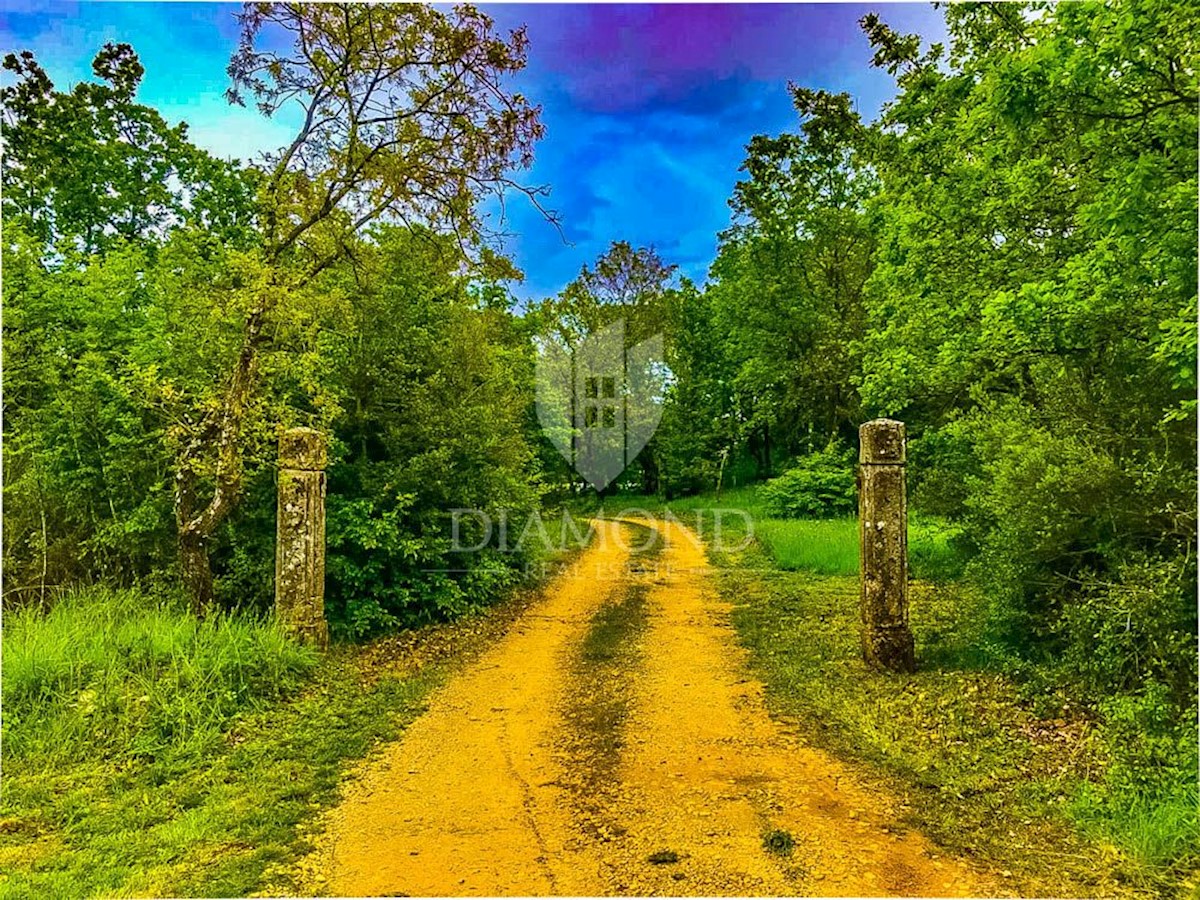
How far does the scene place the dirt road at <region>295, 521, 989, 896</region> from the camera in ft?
10.1

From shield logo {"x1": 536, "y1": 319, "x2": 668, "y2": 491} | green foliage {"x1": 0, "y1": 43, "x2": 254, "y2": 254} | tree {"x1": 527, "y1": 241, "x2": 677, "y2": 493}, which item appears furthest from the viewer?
tree {"x1": 527, "y1": 241, "x2": 677, "y2": 493}

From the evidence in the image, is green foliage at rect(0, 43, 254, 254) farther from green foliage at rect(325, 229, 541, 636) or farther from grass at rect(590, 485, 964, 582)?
grass at rect(590, 485, 964, 582)

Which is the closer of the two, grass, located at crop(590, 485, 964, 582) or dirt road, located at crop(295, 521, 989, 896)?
dirt road, located at crop(295, 521, 989, 896)

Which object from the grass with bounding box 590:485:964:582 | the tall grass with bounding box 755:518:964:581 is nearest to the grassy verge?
the tall grass with bounding box 755:518:964:581

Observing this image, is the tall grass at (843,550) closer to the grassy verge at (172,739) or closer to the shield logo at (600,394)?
the grassy verge at (172,739)

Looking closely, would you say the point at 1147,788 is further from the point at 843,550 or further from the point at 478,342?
the point at 843,550

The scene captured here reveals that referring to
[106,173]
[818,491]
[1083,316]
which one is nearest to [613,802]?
[1083,316]

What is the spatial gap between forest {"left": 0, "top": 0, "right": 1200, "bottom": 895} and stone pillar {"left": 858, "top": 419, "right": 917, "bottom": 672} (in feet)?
2.35

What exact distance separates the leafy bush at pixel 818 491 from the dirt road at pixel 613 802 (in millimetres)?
11145

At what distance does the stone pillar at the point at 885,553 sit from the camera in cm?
612

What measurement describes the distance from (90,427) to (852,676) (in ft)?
28.2

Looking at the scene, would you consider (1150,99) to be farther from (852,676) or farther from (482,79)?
(482,79)

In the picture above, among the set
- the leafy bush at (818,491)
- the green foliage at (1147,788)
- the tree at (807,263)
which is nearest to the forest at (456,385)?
the green foliage at (1147,788)

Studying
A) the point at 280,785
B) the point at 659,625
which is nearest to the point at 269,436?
the point at 280,785
